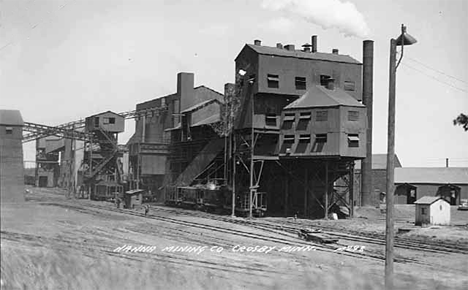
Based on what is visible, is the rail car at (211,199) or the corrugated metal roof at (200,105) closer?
the corrugated metal roof at (200,105)

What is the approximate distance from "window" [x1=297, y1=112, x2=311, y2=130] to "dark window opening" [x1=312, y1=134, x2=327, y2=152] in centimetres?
77

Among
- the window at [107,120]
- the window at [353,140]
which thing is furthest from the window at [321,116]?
the window at [107,120]

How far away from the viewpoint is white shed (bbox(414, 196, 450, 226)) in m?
25.2

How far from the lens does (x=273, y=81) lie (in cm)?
2400

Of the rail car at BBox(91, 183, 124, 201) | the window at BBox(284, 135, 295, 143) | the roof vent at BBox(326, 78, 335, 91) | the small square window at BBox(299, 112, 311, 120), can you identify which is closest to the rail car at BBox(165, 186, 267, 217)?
the window at BBox(284, 135, 295, 143)

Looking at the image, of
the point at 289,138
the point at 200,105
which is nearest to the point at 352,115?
the point at 289,138

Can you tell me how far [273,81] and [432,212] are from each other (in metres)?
9.63

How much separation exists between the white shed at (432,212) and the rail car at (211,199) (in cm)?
771

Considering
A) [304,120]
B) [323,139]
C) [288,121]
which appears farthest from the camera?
[288,121]

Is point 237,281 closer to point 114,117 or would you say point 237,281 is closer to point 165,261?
point 165,261

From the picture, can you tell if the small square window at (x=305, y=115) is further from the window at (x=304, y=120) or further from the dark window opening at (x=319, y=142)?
the dark window opening at (x=319, y=142)

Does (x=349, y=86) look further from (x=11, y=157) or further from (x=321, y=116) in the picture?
(x=11, y=157)

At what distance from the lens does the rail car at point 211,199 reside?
95.0 ft

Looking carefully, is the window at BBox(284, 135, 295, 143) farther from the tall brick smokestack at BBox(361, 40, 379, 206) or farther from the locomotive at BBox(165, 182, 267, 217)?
the tall brick smokestack at BBox(361, 40, 379, 206)
